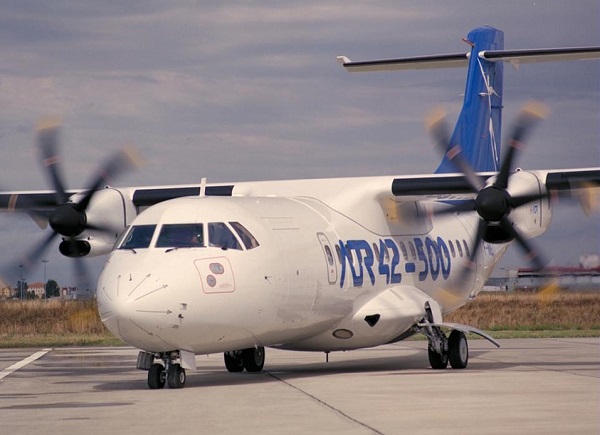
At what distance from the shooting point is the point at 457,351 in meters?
20.8

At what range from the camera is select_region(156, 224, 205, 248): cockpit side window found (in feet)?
54.6

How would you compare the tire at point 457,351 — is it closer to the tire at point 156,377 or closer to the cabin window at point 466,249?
the cabin window at point 466,249

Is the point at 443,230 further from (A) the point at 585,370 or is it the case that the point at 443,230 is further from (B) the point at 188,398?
(B) the point at 188,398

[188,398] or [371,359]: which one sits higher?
[371,359]

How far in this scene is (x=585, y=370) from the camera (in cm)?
1941

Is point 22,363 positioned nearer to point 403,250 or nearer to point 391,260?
point 391,260

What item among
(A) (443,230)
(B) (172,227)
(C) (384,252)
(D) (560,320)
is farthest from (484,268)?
(D) (560,320)

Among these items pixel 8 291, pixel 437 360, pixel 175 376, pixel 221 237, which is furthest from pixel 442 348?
pixel 8 291

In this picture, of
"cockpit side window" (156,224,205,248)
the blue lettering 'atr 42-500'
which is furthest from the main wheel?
the blue lettering 'atr 42-500'

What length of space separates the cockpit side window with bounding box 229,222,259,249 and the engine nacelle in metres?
5.00

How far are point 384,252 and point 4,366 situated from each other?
813 centimetres

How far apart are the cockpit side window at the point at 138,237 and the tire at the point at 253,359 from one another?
410 cm

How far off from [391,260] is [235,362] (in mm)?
3414

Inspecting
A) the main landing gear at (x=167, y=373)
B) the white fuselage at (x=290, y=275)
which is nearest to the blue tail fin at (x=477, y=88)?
the white fuselage at (x=290, y=275)
